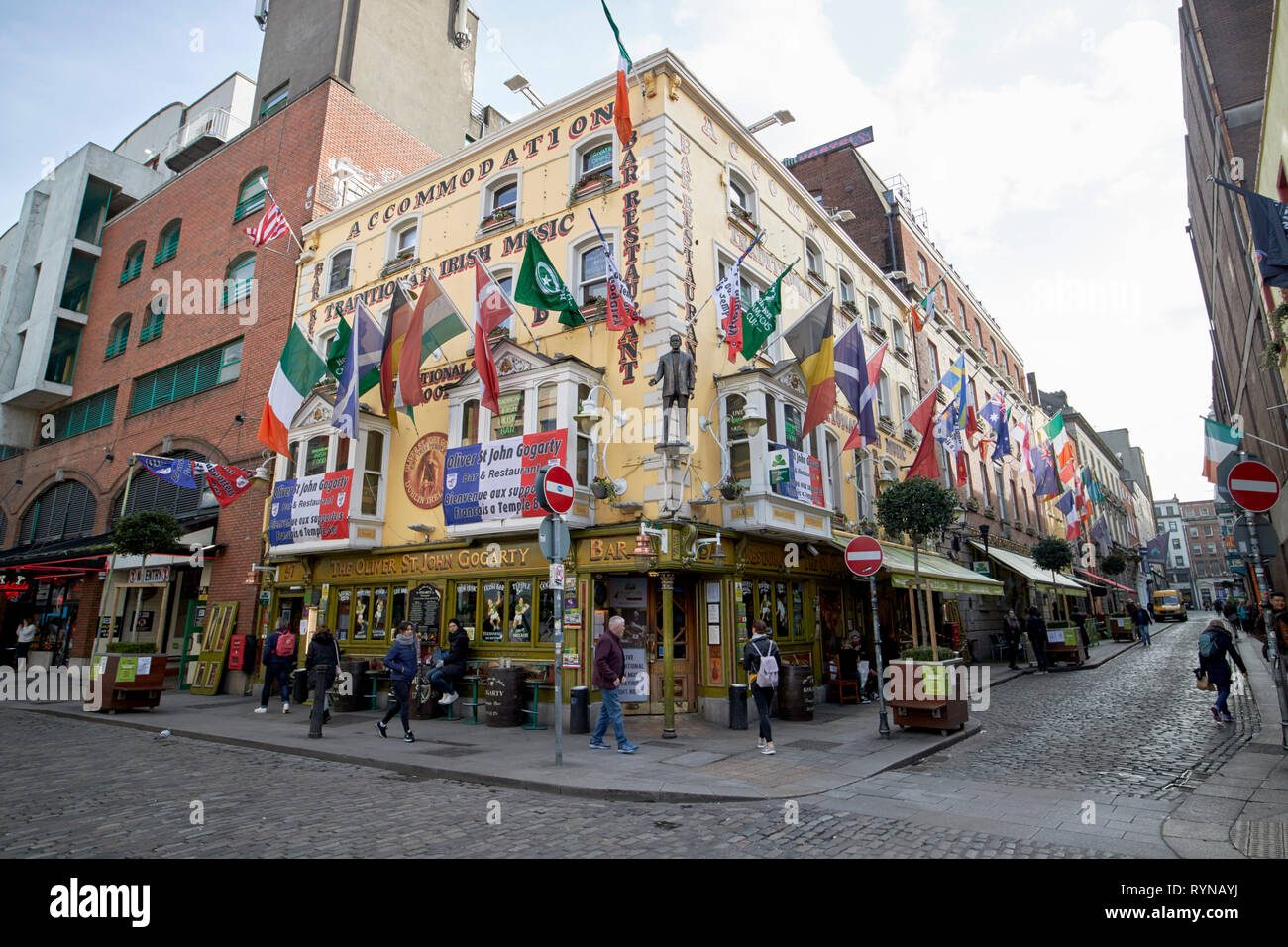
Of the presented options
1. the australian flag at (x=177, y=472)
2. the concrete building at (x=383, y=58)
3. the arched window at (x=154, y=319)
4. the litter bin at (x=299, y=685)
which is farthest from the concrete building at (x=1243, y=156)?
the arched window at (x=154, y=319)

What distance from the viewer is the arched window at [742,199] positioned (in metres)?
16.1

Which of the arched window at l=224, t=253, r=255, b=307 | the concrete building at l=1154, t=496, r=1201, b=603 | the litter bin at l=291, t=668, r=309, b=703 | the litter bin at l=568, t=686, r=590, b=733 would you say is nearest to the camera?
the litter bin at l=568, t=686, r=590, b=733

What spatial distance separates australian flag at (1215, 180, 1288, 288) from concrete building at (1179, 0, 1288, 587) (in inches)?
126

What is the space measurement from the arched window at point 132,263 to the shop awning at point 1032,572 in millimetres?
35083

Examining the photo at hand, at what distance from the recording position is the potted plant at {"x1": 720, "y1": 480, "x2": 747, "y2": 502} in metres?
12.8

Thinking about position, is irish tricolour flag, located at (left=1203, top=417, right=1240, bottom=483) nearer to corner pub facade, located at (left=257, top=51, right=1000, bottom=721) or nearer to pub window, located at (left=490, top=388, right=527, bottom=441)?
corner pub facade, located at (left=257, top=51, right=1000, bottom=721)

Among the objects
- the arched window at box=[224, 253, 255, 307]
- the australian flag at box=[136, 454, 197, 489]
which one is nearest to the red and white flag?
the australian flag at box=[136, 454, 197, 489]

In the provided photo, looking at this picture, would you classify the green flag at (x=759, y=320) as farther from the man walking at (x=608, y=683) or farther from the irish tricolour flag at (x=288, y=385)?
the irish tricolour flag at (x=288, y=385)

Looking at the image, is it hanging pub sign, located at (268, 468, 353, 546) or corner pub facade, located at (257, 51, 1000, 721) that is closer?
corner pub facade, located at (257, 51, 1000, 721)

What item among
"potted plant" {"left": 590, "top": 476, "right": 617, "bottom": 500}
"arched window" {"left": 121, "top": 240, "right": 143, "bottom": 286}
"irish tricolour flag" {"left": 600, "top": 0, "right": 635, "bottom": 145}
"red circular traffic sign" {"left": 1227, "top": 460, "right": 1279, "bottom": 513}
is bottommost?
"red circular traffic sign" {"left": 1227, "top": 460, "right": 1279, "bottom": 513}

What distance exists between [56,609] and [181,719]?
16.7 meters

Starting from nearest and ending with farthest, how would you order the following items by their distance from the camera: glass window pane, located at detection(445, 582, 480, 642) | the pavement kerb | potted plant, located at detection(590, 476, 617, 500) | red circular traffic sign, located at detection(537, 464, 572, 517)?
the pavement kerb, red circular traffic sign, located at detection(537, 464, 572, 517), potted plant, located at detection(590, 476, 617, 500), glass window pane, located at detection(445, 582, 480, 642)

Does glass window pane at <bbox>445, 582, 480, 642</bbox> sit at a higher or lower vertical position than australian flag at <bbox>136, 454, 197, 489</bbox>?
lower
